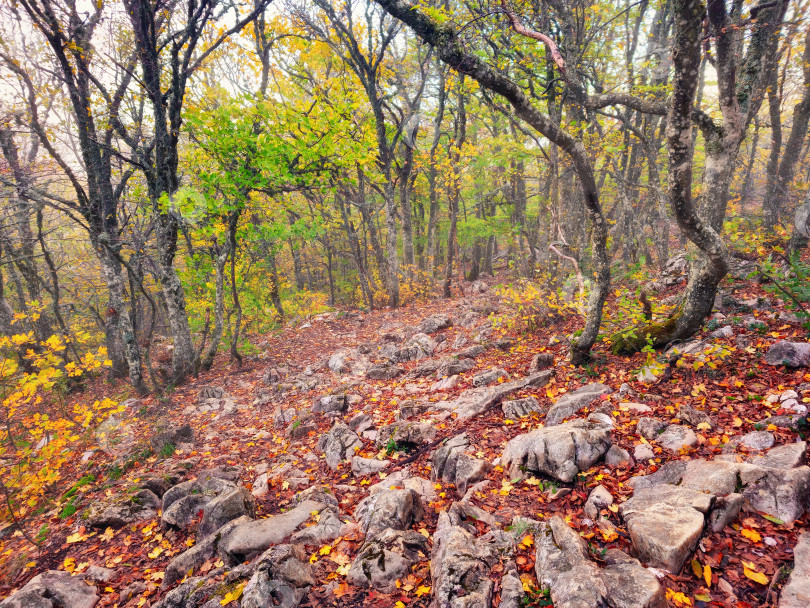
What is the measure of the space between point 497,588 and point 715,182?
6415 millimetres

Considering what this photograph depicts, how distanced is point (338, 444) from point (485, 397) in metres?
2.57

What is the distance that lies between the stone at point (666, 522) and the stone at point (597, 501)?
0.40 ft

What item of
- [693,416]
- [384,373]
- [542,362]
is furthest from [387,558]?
[384,373]

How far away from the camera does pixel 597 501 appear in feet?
10.9

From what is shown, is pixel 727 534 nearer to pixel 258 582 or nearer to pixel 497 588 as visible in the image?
pixel 497 588

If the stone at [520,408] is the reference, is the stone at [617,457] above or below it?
above

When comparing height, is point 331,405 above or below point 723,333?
below

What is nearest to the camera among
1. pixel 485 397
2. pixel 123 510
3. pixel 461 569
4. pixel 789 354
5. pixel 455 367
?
pixel 461 569

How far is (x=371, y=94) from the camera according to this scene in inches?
502

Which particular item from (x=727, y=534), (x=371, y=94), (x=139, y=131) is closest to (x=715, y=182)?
(x=727, y=534)

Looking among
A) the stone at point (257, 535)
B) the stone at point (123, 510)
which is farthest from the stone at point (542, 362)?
the stone at point (123, 510)

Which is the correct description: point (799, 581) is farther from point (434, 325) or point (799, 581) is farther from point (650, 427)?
point (434, 325)

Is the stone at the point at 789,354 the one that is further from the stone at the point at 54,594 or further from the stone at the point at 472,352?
the stone at the point at 54,594

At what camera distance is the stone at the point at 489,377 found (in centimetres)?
679
